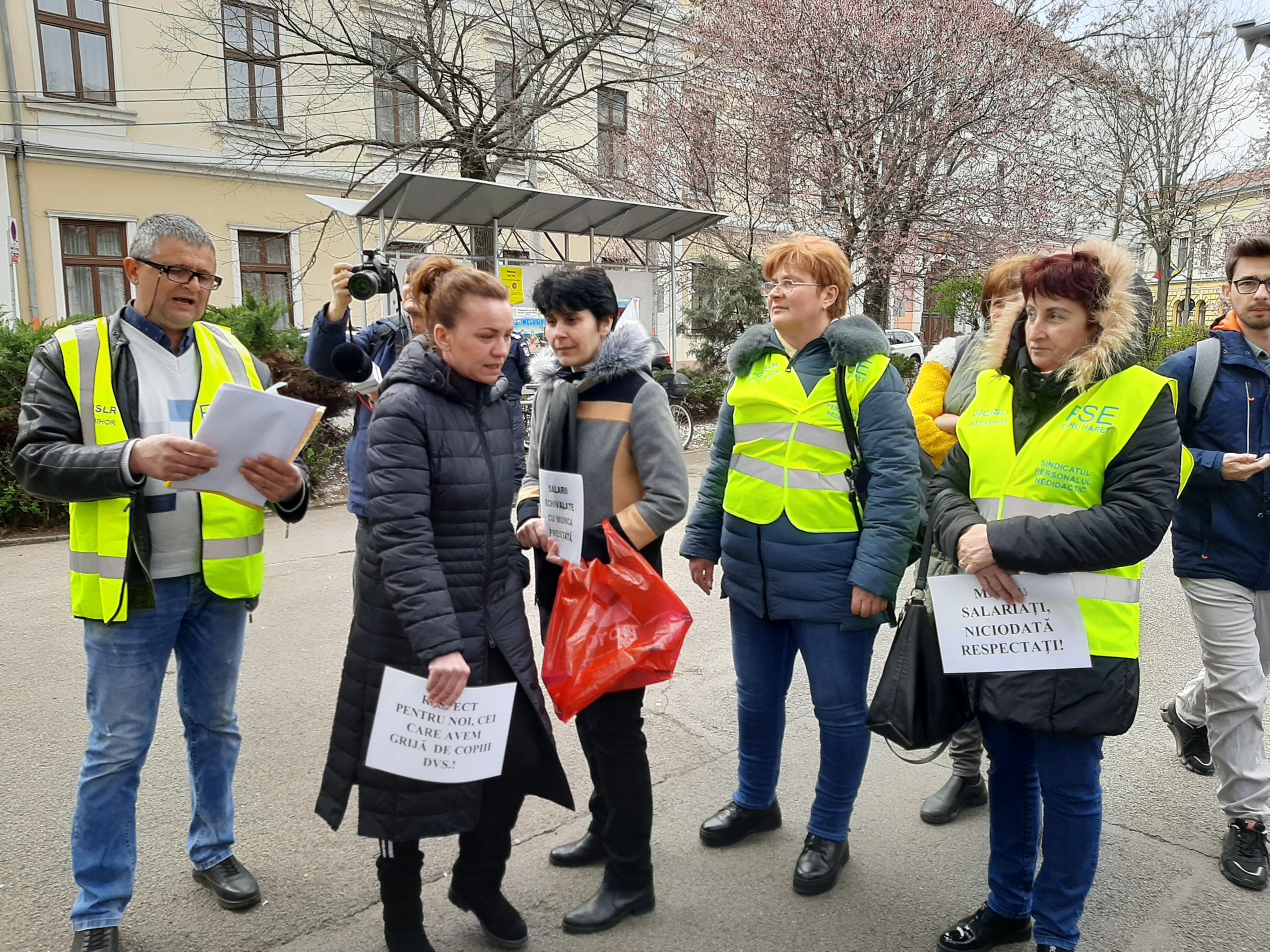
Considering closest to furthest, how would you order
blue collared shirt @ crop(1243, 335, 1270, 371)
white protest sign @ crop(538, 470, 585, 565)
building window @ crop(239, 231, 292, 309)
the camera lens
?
1. white protest sign @ crop(538, 470, 585, 565)
2. blue collared shirt @ crop(1243, 335, 1270, 371)
3. the camera lens
4. building window @ crop(239, 231, 292, 309)

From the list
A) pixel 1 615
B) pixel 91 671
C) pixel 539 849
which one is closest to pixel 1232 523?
pixel 539 849

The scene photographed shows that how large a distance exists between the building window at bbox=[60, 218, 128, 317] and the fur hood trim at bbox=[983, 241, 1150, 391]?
1936 cm

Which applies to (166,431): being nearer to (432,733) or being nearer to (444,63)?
(432,733)

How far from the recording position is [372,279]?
Result: 12.1 ft

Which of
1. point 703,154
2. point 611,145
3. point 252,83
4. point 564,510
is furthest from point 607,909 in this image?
point 252,83

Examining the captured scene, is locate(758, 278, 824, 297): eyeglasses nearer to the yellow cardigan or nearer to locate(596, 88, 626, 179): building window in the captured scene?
the yellow cardigan

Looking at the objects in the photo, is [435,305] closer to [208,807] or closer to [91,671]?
[91,671]

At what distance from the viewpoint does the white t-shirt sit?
2.59 meters

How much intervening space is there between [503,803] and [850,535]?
4.26 feet

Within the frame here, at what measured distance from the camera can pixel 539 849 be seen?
3133mm

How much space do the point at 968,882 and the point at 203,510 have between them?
8.49 ft

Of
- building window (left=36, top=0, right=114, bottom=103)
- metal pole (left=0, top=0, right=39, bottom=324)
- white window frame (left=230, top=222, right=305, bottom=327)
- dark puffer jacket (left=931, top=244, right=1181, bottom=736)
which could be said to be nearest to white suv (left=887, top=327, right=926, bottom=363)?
white window frame (left=230, top=222, right=305, bottom=327)

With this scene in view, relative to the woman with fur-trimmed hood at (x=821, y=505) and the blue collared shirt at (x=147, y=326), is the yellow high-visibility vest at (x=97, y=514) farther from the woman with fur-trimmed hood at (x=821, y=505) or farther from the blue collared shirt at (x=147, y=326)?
the woman with fur-trimmed hood at (x=821, y=505)

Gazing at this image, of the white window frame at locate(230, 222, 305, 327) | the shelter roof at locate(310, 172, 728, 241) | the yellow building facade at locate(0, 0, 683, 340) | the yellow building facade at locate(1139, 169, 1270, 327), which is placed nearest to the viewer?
the shelter roof at locate(310, 172, 728, 241)
